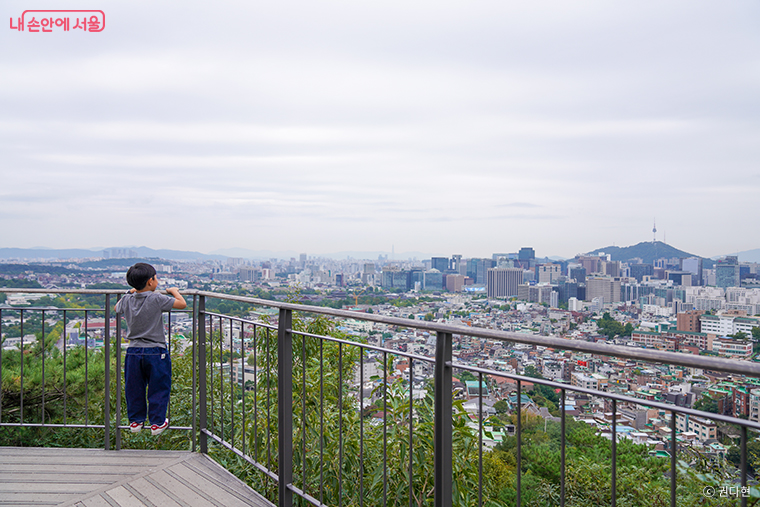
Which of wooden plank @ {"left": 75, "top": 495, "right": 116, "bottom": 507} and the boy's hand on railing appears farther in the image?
the boy's hand on railing

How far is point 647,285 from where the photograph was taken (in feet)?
67.8

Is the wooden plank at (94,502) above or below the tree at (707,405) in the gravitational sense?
below

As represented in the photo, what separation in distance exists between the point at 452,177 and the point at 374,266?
22110 millimetres

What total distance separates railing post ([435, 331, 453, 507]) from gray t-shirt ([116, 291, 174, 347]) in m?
2.26

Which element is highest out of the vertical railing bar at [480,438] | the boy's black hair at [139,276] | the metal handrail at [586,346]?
the boy's black hair at [139,276]

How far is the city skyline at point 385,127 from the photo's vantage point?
52.0 feet

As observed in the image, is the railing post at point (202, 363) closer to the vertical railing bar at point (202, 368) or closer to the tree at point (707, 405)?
the vertical railing bar at point (202, 368)

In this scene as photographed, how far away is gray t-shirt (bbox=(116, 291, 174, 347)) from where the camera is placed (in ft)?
11.0

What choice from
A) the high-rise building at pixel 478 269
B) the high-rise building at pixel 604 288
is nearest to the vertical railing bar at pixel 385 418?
the high-rise building at pixel 604 288

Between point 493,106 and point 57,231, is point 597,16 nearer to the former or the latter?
point 493,106

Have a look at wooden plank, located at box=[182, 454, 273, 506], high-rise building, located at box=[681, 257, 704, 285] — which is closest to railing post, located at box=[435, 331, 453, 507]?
wooden plank, located at box=[182, 454, 273, 506]

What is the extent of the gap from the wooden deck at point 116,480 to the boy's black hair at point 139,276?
1.24 meters

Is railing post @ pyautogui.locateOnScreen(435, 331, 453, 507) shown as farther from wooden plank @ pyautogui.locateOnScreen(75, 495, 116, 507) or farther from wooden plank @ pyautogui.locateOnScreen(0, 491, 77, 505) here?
wooden plank @ pyautogui.locateOnScreen(0, 491, 77, 505)

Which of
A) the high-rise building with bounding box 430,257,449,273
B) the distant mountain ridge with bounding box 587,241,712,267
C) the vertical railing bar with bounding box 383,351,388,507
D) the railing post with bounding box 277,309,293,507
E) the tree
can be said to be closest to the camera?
the tree
